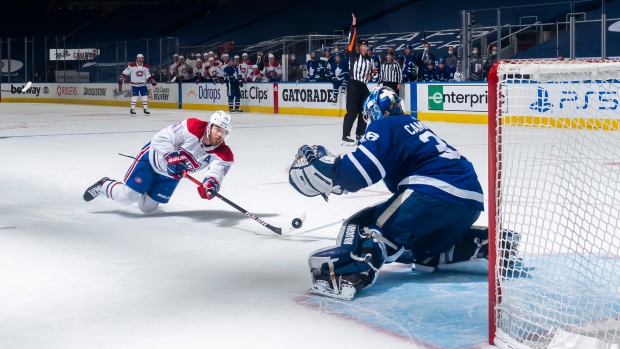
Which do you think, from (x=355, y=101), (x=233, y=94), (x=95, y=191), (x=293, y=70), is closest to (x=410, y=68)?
(x=293, y=70)

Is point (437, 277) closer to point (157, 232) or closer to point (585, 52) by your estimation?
point (157, 232)

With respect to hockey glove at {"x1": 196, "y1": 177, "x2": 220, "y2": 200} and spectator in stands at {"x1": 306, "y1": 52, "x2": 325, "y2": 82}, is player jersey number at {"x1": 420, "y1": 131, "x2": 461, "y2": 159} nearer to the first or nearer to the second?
hockey glove at {"x1": 196, "y1": 177, "x2": 220, "y2": 200}

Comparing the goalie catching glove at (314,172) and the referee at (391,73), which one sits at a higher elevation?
the referee at (391,73)

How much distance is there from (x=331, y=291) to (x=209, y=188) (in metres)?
2.05

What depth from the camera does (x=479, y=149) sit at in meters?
10.9

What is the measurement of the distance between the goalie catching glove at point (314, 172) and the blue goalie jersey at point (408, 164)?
0.05 metres

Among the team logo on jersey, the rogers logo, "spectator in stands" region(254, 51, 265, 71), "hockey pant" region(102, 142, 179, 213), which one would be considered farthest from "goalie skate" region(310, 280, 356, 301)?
the rogers logo

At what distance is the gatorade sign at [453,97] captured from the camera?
52.5 feet

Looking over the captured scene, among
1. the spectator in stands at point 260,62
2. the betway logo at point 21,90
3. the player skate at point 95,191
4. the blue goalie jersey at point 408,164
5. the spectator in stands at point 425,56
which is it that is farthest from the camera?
the betway logo at point 21,90

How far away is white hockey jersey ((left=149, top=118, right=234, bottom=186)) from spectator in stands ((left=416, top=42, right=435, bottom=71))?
39.9ft

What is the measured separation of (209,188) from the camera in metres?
5.76

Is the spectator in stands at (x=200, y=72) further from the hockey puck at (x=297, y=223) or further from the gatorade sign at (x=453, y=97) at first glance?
the hockey puck at (x=297, y=223)

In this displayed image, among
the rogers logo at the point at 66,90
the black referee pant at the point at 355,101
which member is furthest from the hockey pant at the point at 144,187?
the rogers logo at the point at 66,90

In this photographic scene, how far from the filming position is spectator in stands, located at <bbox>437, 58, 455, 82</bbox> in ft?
56.9
